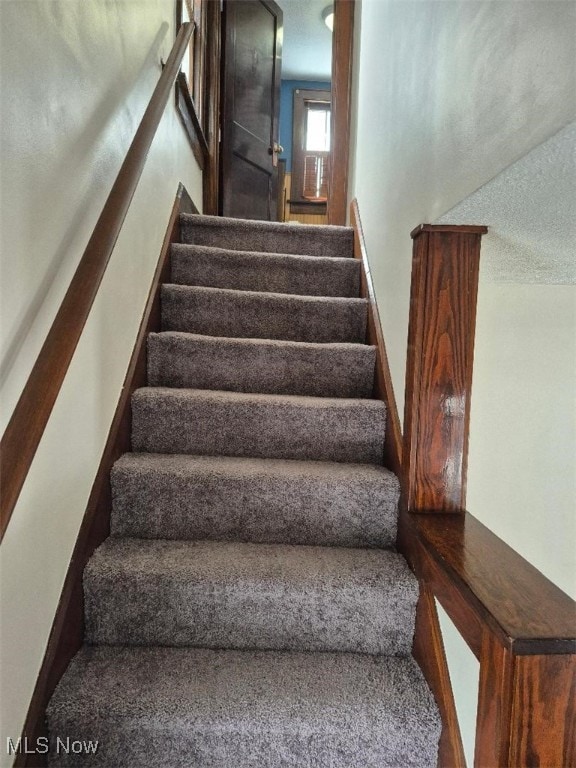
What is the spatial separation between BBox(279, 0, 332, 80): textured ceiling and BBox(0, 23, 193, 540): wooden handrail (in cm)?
435

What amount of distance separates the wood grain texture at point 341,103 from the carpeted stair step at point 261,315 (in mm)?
1034

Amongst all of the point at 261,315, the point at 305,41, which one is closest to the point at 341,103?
the point at 261,315

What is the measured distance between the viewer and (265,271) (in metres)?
2.00

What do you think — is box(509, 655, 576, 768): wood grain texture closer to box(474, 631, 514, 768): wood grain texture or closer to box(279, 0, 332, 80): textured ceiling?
box(474, 631, 514, 768): wood grain texture

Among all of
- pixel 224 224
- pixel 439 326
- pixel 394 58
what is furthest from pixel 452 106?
pixel 224 224

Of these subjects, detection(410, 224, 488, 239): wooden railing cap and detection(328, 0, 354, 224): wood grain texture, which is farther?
detection(328, 0, 354, 224): wood grain texture

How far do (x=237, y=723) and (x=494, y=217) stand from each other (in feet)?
3.56

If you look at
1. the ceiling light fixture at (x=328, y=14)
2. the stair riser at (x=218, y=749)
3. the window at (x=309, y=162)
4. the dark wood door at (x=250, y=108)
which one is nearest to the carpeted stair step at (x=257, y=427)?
the stair riser at (x=218, y=749)

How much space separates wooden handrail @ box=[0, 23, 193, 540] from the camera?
646mm

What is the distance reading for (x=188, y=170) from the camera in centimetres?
240

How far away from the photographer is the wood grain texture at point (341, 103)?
2617 millimetres

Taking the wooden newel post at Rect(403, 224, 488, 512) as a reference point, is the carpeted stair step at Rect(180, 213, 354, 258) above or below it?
above

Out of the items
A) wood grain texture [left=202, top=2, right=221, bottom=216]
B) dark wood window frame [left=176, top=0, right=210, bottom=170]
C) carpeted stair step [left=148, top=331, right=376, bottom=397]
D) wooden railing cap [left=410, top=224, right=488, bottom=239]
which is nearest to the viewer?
wooden railing cap [left=410, top=224, right=488, bottom=239]

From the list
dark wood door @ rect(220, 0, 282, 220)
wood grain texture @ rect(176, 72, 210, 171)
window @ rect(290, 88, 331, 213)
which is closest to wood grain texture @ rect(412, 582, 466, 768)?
wood grain texture @ rect(176, 72, 210, 171)
